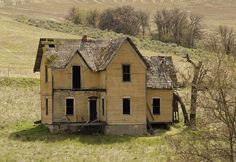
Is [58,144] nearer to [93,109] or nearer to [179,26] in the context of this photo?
[93,109]

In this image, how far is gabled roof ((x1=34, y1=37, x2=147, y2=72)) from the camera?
41188 mm

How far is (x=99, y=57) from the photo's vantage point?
42.8m

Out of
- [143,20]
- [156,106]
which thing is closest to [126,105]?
[156,106]

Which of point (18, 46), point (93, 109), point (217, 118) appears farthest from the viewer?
point (18, 46)

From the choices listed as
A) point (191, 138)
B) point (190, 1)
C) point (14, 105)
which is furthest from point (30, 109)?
point (190, 1)

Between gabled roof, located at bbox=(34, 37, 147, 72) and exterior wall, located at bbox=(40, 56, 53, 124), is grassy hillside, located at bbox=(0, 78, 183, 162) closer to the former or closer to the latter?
exterior wall, located at bbox=(40, 56, 53, 124)

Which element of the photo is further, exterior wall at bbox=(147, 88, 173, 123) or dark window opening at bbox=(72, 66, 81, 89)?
exterior wall at bbox=(147, 88, 173, 123)

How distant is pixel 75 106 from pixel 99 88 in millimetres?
1922

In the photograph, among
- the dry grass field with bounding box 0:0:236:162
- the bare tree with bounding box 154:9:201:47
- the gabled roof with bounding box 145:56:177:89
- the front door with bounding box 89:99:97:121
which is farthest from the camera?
the bare tree with bounding box 154:9:201:47

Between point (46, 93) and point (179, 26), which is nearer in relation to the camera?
point (46, 93)

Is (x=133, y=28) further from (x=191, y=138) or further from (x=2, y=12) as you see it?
(x=191, y=138)

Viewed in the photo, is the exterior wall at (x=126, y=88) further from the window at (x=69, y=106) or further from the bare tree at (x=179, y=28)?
the bare tree at (x=179, y=28)

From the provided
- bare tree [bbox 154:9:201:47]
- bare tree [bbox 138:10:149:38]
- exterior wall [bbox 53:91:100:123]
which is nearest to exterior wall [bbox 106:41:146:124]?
exterior wall [bbox 53:91:100:123]

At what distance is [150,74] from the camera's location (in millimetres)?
43625
